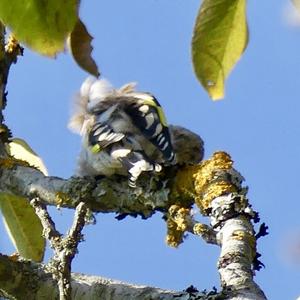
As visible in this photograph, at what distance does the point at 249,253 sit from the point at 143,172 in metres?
0.96

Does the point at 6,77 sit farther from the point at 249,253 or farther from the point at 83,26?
the point at 83,26

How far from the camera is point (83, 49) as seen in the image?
165 centimetres

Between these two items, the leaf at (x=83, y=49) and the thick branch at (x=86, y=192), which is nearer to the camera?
the leaf at (x=83, y=49)

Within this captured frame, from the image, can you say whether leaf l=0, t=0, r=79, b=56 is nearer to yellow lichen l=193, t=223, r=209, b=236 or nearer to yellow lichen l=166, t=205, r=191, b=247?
yellow lichen l=193, t=223, r=209, b=236

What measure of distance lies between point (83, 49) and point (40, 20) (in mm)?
324

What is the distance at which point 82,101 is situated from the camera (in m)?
4.46

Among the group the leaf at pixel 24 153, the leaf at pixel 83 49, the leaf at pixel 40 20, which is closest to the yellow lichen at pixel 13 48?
the leaf at pixel 24 153

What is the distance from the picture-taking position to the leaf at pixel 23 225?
3.16 meters

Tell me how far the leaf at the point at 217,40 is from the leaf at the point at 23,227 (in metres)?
1.90

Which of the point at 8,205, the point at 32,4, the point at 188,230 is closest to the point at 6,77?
the point at 8,205

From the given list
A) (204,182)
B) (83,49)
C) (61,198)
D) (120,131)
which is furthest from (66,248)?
(120,131)

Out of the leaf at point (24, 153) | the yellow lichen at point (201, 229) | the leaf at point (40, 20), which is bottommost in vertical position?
the leaf at point (40, 20)

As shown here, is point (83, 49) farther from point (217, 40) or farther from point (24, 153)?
point (24, 153)

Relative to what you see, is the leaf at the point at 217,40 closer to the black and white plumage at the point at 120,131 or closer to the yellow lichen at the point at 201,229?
the yellow lichen at the point at 201,229
